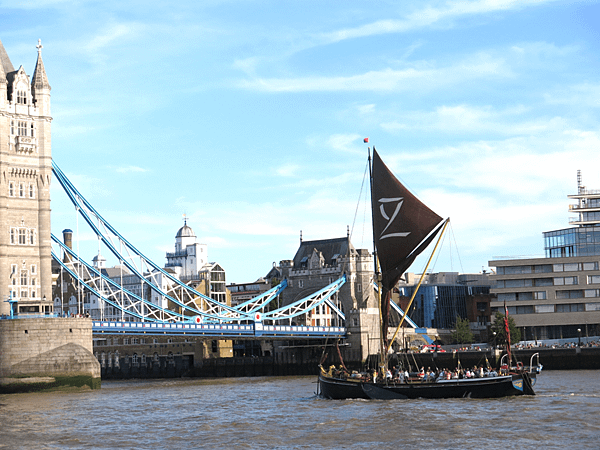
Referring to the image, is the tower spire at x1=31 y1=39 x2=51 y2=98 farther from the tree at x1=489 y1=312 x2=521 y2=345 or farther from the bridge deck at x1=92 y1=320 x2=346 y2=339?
the tree at x1=489 y1=312 x2=521 y2=345

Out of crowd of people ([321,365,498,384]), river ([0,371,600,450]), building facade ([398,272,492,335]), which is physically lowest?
river ([0,371,600,450])

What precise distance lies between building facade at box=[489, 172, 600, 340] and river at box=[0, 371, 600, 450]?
5103 cm

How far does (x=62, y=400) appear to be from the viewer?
69750mm

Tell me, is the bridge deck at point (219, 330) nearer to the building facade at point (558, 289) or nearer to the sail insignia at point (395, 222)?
the building facade at point (558, 289)

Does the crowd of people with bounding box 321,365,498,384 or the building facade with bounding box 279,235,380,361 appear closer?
the crowd of people with bounding box 321,365,498,384

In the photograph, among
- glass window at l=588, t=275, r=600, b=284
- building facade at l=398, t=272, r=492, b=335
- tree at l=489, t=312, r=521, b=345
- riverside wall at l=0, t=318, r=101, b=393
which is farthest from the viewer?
building facade at l=398, t=272, r=492, b=335

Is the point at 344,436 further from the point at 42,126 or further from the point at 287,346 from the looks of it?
the point at 287,346

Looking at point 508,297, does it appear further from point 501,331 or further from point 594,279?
point 594,279

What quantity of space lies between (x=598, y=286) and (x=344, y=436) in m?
82.4

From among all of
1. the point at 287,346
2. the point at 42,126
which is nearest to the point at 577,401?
the point at 42,126

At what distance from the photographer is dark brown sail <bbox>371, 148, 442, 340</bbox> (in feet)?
217

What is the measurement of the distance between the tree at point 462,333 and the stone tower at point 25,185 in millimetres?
61945

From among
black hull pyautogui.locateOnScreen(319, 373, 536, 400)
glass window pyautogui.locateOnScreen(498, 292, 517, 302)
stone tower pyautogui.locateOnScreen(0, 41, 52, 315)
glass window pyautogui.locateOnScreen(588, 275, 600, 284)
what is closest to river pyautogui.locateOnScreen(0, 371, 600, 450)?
black hull pyautogui.locateOnScreen(319, 373, 536, 400)

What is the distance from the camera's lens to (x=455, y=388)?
202 ft
